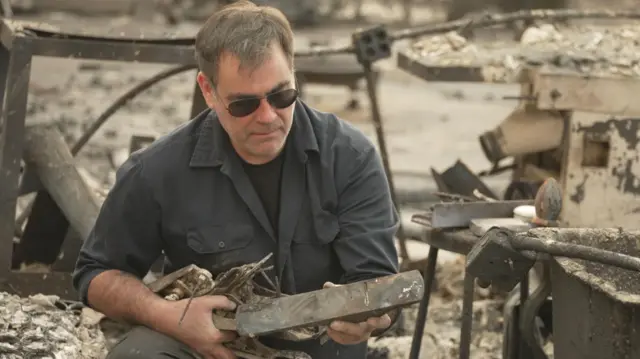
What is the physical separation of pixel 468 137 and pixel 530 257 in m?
7.47

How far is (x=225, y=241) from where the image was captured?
321 centimetres

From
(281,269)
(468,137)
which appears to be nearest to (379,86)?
(468,137)

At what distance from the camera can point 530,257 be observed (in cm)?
292

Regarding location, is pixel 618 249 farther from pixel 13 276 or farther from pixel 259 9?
pixel 13 276

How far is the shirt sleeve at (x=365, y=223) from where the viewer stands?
10.4 feet

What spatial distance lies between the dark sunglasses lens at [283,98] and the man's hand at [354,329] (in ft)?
1.61

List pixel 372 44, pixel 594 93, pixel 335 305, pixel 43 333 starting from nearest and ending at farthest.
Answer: pixel 335 305
pixel 43 333
pixel 594 93
pixel 372 44

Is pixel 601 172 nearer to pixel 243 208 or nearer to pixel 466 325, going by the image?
pixel 466 325

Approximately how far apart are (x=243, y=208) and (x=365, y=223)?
0.34 m

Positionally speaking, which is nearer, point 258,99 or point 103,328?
point 258,99

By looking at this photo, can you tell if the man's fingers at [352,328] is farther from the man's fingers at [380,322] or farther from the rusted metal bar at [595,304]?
the rusted metal bar at [595,304]

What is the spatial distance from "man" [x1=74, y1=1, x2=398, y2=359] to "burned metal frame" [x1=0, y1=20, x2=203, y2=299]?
1105 mm

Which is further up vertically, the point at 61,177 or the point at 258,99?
the point at 258,99

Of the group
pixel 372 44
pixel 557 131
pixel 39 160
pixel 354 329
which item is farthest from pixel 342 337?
pixel 557 131
